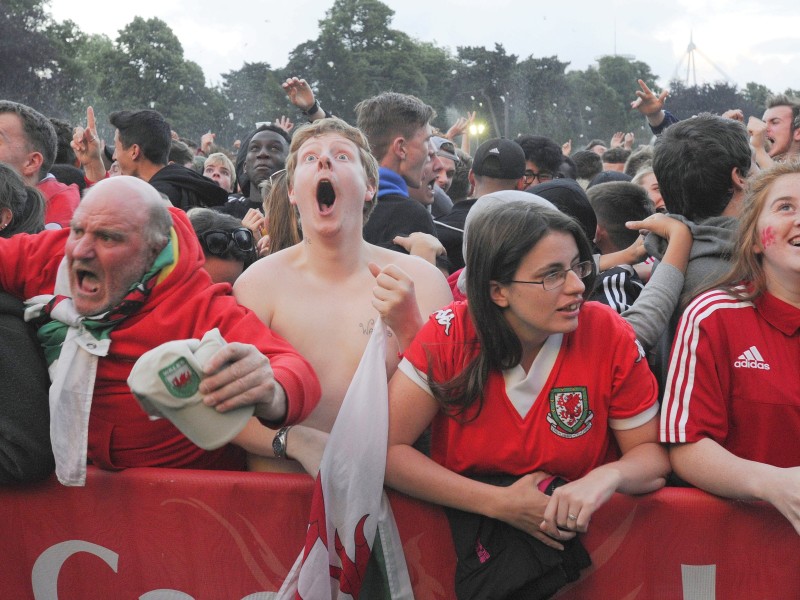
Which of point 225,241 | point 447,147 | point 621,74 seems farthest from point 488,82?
point 225,241

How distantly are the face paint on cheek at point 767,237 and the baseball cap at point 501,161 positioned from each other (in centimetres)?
261

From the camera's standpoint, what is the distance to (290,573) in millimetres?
2447

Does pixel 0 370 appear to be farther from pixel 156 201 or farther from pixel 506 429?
pixel 506 429

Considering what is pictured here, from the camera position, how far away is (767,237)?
103 inches

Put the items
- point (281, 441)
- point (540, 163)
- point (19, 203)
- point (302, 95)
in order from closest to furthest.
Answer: point (281, 441) → point (19, 203) → point (302, 95) → point (540, 163)

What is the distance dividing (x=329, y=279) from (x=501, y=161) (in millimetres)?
2448

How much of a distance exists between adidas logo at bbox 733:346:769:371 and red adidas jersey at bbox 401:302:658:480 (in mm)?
256

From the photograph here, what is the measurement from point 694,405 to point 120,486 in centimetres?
170

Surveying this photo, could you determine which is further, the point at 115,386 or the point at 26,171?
the point at 26,171

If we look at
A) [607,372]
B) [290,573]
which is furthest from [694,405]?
[290,573]

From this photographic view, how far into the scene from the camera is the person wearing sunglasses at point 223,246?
3.56 meters

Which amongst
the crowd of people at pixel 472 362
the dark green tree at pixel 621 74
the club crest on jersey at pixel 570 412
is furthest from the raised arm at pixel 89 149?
the dark green tree at pixel 621 74

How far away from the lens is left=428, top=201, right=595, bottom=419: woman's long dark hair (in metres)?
2.42

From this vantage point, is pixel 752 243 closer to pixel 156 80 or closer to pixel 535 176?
pixel 535 176
